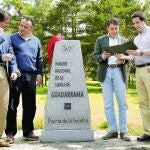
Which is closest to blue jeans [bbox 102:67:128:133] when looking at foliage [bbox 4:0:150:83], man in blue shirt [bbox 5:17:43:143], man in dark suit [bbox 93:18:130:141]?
man in dark suit [bbox 93:18:130:141]

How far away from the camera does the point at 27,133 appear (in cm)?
852

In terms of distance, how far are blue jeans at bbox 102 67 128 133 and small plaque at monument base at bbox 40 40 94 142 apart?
0.40m

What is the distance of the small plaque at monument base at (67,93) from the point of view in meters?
8.34

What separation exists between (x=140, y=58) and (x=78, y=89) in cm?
127

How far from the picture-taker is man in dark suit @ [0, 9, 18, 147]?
24.4 feet

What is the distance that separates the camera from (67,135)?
327 inches

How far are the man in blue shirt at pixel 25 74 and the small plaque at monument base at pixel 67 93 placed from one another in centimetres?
32

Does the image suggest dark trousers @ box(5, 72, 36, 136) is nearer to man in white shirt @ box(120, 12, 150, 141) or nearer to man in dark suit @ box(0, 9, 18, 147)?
man in dark suit @ box(0, 9, 18, 147)

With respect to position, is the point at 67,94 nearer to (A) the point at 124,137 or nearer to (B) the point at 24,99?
(B) the point at 24,99

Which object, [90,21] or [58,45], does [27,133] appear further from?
[90,21]

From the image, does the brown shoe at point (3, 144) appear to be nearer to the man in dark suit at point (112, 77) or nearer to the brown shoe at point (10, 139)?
the brown shoe at point (10, 139)

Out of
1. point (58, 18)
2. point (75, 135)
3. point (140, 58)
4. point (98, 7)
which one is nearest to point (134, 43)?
point (140, 58)

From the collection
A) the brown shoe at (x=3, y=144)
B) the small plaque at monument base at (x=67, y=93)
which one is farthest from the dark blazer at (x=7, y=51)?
the brown shoe at (x=3, y=144)

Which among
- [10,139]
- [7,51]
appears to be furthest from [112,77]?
[10,139]
